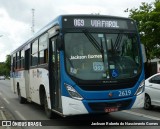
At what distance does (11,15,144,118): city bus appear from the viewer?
9.57 m

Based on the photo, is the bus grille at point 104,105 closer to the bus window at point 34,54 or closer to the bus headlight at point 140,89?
the bus headlight at point 140,89

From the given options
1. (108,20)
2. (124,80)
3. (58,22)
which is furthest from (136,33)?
(58,22)

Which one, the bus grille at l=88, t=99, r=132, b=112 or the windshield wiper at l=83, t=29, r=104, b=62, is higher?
the windshield wiper at l=83, t=29, r=104, b=62

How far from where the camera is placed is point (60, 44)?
9.74 metres

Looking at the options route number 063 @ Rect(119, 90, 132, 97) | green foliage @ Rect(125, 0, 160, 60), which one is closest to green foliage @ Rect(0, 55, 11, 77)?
green foliage @ Rect(125, 0, 160, 60)

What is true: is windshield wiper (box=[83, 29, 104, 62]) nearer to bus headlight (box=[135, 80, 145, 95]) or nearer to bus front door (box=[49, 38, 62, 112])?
bus front door (box=[49, 38, 62, 112])

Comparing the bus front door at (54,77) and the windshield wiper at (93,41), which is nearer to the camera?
the windshield wiper at (93,41)

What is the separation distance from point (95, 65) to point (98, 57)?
0.25 metres

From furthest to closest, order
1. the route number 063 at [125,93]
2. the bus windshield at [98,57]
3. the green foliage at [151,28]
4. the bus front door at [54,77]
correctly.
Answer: the green foliage at [151,28] → the bus front door at [54,77] → the route number 063 at [125,93] → the bus windshield at [98,57]

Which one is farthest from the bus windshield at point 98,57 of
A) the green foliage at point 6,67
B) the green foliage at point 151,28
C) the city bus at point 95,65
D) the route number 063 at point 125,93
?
the green foliage at point 6,67

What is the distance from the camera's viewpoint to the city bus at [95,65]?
9.57m

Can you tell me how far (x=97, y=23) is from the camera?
1024cm

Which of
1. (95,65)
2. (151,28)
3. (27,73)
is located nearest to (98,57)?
(95,65)

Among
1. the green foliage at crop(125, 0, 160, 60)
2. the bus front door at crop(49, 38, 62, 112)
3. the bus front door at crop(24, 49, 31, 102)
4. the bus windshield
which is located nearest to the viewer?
the bus windshield
